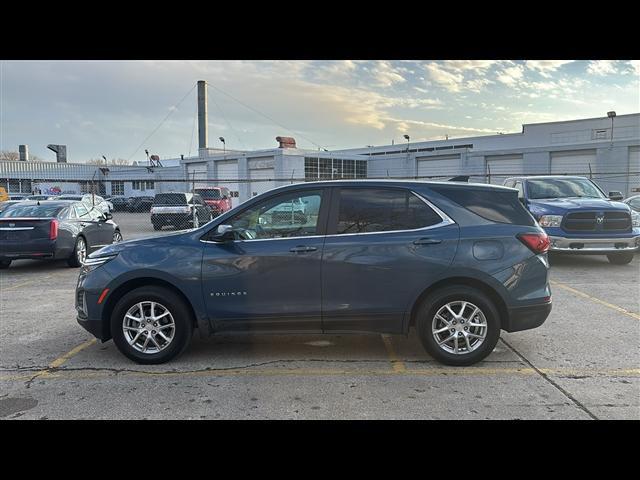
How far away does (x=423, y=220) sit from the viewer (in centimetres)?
473

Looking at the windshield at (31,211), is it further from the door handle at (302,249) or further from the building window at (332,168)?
the building window at (332,168)

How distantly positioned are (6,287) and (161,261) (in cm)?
615

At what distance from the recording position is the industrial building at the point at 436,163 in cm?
2812

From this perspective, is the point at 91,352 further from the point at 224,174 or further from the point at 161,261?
the point at 224,174

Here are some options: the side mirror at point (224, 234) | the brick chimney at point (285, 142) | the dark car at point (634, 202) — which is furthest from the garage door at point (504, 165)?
the side mirror at point (224, 234)

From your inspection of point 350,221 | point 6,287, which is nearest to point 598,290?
point 350,221

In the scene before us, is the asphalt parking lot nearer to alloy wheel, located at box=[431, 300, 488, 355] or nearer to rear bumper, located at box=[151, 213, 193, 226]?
alloy wheel, located at box=[431, 300, 488, 355]

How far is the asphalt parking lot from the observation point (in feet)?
12.5

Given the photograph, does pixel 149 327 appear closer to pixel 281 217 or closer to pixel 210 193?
pixel 281 217

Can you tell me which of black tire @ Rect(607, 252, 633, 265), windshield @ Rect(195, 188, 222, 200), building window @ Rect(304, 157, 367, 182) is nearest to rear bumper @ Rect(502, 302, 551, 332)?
black tire @ Rect(607, 252, 633, 265)

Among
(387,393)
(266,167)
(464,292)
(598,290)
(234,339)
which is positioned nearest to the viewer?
(387,393)

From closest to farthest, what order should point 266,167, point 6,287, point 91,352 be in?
1. point 91,352
2. point 6,287
3. point 266,167

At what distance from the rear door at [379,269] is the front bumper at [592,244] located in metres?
6.25

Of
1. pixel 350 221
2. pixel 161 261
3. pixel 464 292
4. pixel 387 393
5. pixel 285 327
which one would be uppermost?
pixel 350 221
